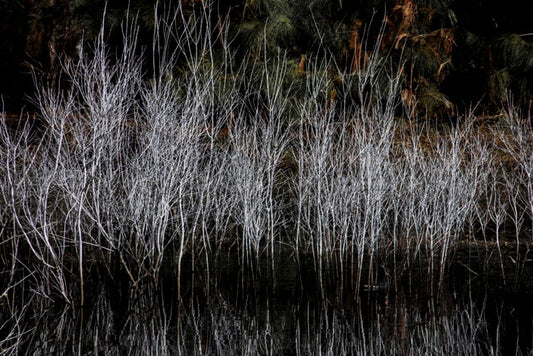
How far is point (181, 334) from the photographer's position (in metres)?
6.89

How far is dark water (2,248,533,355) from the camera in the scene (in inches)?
251

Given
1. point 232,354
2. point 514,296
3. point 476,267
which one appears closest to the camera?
point 232,354

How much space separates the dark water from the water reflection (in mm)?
12

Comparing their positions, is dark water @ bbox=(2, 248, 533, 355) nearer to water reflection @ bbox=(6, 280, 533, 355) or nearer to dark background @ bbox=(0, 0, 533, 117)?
water reflection @ bbox=(6, 280, 533, 355)

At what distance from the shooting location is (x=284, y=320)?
748 centimetres

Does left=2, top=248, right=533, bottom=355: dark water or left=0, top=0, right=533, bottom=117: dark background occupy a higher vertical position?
left=0, top=0, right=533, bottom=117: dark background

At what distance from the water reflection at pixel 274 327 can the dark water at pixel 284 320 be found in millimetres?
12

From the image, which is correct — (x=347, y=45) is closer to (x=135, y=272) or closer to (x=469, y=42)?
(x=469, y=42)

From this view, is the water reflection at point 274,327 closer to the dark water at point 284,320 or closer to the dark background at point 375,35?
the dark water at point 284,320

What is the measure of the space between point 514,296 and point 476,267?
207 cm

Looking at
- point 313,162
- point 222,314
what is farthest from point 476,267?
point 222,314

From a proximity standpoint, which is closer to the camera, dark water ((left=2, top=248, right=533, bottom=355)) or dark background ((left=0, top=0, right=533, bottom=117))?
dark water ((left=2, top=248, right=533, bottom=355))

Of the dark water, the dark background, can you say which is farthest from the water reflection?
the dark background

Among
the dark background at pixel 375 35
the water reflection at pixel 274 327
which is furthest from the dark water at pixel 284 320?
the dark background at pixel 375 35
